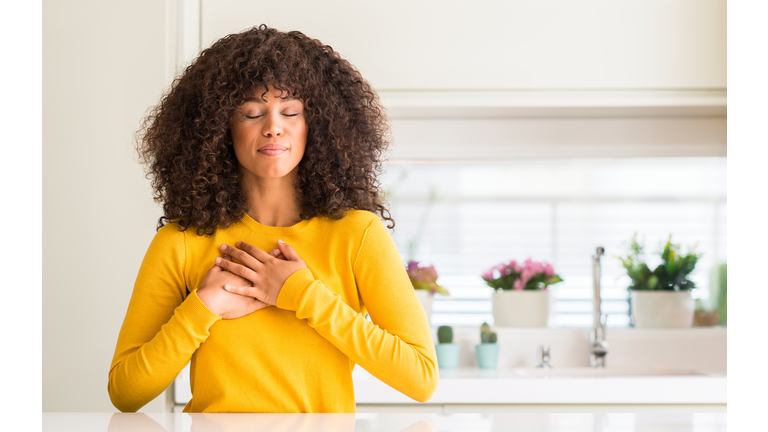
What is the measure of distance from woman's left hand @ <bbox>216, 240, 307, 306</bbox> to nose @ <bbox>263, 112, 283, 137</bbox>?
0.17 metres

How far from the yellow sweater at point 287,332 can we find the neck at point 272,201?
45 millimetres

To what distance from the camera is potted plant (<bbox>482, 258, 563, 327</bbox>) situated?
212cm

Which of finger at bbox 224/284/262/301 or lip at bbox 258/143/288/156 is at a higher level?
lip at bbox 258/143/288/156

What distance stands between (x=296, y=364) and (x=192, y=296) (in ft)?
0.60

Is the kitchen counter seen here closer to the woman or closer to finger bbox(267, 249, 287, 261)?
the woman

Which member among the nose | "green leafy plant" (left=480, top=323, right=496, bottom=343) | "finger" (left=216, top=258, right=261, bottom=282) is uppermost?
the nose

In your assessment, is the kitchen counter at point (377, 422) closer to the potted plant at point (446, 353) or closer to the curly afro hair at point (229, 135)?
the curly afro hair at point (229, 135)

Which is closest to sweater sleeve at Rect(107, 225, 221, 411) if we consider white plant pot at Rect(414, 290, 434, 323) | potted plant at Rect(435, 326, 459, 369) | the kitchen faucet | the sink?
potted plant at Rect(435, 326, 459, 369)

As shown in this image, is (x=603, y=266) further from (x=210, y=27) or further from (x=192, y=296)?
(x=192, y=296)

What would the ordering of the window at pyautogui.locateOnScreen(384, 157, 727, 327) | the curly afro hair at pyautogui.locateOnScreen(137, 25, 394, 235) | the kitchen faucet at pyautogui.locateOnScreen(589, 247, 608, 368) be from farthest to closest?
the window at pyautogui.locateOnScreen(384, 157, 727, 327)
the kitchen faucet at pyautogui.locateOnScreen(589, 247, 608, 368)
the curly afro hair at pyautogui.locateOnScreen(137, 25, 394, 235)

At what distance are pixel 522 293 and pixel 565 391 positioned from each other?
0.54 metres
